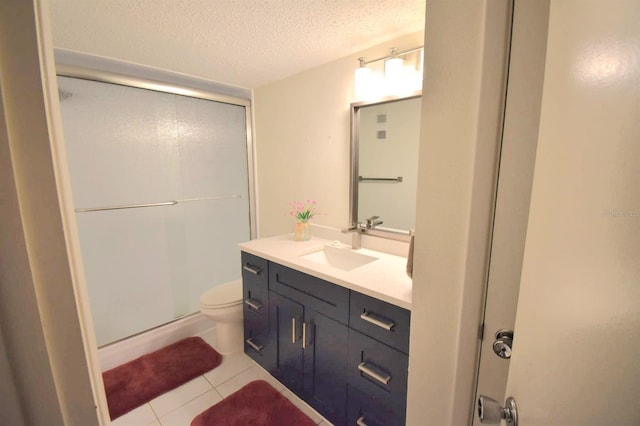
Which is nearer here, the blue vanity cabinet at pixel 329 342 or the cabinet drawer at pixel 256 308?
the blue vanity cabinet at pixel 329 342

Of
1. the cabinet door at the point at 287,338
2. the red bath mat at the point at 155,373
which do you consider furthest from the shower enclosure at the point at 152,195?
the cabinet door at the point at 287,338

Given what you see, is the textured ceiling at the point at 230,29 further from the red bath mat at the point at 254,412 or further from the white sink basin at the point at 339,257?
the red bath mat at the point at 254,412

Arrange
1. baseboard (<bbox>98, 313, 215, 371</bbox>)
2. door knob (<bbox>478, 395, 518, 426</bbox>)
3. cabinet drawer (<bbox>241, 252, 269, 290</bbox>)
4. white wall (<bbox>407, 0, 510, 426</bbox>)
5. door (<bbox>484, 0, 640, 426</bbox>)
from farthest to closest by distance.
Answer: baseboard (<bbox>98, 313, 215, 371</bbox>) < cabinet drawer (<bbox>241, 252, 269, 290</bbox>) < white wall (<bbox>407, 0, 510, 426</bbox>) < door knob (<bbox>478, 395, 518, 426</bbox>) < door (<bbox>484, 0, 640, 426</bbox>)

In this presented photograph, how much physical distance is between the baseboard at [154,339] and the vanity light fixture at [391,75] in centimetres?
224

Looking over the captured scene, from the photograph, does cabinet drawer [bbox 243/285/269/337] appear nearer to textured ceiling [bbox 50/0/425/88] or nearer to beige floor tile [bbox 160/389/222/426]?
beige floor tile [bbox 160/389/222/426]

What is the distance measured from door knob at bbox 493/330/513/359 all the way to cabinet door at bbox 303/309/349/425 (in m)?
0.71

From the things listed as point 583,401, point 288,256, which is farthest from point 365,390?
point 583,401

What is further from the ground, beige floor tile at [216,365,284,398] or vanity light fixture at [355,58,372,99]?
vanity light fixture at [355,58,372,99]

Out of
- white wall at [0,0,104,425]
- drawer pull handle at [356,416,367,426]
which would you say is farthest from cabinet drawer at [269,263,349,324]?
white wall at [0,0,104,425]

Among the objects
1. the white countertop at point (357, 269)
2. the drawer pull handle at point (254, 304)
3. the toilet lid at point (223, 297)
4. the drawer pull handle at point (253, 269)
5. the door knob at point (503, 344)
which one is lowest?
the toilet lid at point (223, 297)

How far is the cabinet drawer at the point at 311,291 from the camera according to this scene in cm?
129

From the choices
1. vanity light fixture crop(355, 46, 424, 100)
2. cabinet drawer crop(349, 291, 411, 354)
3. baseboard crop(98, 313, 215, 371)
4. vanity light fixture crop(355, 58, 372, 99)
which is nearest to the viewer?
cabinet drawer crop(349, 291, 411, 354)

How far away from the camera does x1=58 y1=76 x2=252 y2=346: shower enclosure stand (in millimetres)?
1831

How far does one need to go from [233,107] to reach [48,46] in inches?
91.4
